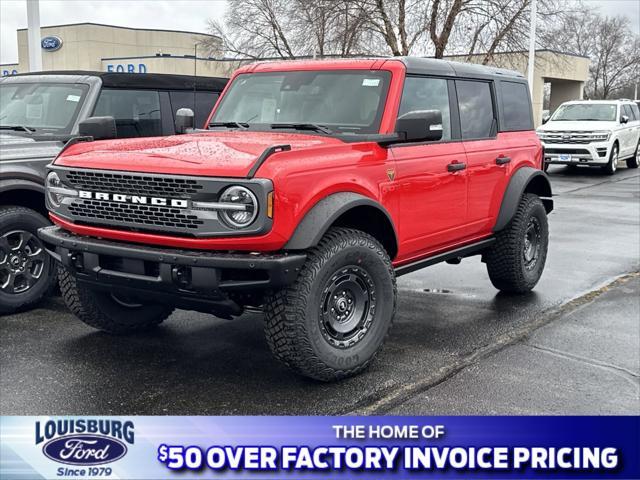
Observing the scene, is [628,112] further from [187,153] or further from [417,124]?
[187,153]

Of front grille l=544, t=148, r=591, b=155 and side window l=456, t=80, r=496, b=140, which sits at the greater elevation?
side window l=456, t=80, r=496, b=140

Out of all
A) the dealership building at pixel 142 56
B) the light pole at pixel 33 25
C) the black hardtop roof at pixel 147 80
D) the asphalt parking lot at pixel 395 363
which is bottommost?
the asphalt parking lot at pixel 395 363

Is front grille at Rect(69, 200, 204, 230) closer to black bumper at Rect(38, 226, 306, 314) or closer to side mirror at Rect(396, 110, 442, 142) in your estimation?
black bumper at Rect(38, 226, 306, 314)

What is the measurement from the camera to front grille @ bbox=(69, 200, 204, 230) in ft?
14.0

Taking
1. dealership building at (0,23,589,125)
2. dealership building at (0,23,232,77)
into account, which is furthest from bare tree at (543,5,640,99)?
dealership building at (0,23,232,77)

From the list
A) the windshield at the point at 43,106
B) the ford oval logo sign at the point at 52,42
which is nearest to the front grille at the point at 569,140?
the windshield at the point at 43,106

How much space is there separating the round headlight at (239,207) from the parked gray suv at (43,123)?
6.55 ft

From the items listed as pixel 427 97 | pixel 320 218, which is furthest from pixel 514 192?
pixel 320 218

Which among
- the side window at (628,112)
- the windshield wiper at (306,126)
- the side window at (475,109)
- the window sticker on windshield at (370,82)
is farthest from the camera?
the side window at (628,112)

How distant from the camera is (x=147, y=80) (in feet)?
24.7

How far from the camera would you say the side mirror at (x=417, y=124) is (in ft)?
16.0

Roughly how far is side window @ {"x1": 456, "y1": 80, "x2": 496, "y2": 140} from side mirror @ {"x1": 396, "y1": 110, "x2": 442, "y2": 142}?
3.72 feet

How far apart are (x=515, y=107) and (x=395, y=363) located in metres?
3.02

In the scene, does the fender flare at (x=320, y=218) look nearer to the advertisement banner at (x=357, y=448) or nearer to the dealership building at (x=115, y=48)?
the advertisement banner at (x=357, y=448)
